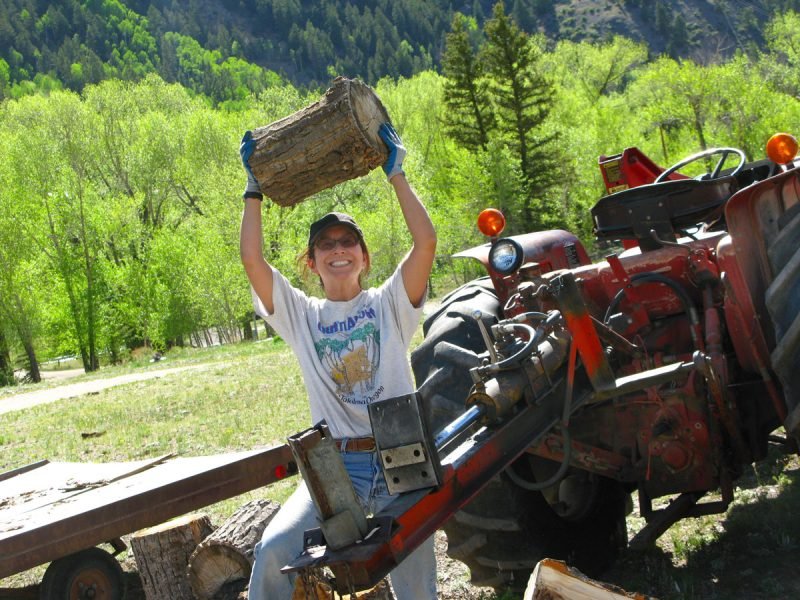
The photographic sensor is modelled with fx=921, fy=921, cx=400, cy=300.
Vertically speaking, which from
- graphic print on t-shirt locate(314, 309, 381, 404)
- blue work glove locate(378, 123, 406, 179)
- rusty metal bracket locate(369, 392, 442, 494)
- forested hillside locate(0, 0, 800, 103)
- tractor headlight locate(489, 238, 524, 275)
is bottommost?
rusty metal bracket locate(369, 392, 442, 494)

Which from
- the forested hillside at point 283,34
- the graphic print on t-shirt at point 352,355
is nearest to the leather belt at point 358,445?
the graphic print on t-shirt at point 352,355

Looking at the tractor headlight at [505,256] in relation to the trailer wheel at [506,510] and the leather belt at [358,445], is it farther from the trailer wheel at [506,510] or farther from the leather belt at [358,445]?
the leather belt at [358,445]

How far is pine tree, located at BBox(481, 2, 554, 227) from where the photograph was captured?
139ft

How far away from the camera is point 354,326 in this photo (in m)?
3.43

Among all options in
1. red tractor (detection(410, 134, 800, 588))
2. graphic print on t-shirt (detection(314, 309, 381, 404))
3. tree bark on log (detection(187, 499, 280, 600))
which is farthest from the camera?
tree bark on log (detection(187, 499, 280, 600))

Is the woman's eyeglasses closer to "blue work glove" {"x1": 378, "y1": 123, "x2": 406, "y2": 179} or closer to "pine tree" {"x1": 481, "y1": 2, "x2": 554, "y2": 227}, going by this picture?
"blue work glove" {"x1": 378, "y1": 123, "x2": 406, "y2": 179}

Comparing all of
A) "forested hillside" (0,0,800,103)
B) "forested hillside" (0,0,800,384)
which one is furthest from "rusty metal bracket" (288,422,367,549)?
"forested hillside" (0,0,800,103)

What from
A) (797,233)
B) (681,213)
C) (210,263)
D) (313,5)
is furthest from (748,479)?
(313,5)

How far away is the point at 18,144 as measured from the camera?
121ft

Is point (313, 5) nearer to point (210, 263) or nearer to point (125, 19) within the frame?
point (125, 19)

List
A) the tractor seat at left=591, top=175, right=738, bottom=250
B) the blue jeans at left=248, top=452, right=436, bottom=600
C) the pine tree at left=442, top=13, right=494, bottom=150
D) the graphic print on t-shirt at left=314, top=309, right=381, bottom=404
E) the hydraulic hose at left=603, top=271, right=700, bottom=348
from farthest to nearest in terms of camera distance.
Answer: the pine tree at left=442, top=13, right=494, bottom=150
the tractor seat at left=591, top=175, right=738, bottom=250
the hydraulic hose at left=603, top=271, right=700, bottom=348
the graphic print on t-shirt at left=314, top=309, right=381, bottom=404
the blue jeans at left=248, top=452, right=436, bottom=600

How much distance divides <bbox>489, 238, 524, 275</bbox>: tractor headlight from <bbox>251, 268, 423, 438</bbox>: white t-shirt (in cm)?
126

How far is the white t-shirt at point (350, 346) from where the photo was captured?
3.36 meters

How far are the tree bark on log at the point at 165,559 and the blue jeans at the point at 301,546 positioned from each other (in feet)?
6.68
